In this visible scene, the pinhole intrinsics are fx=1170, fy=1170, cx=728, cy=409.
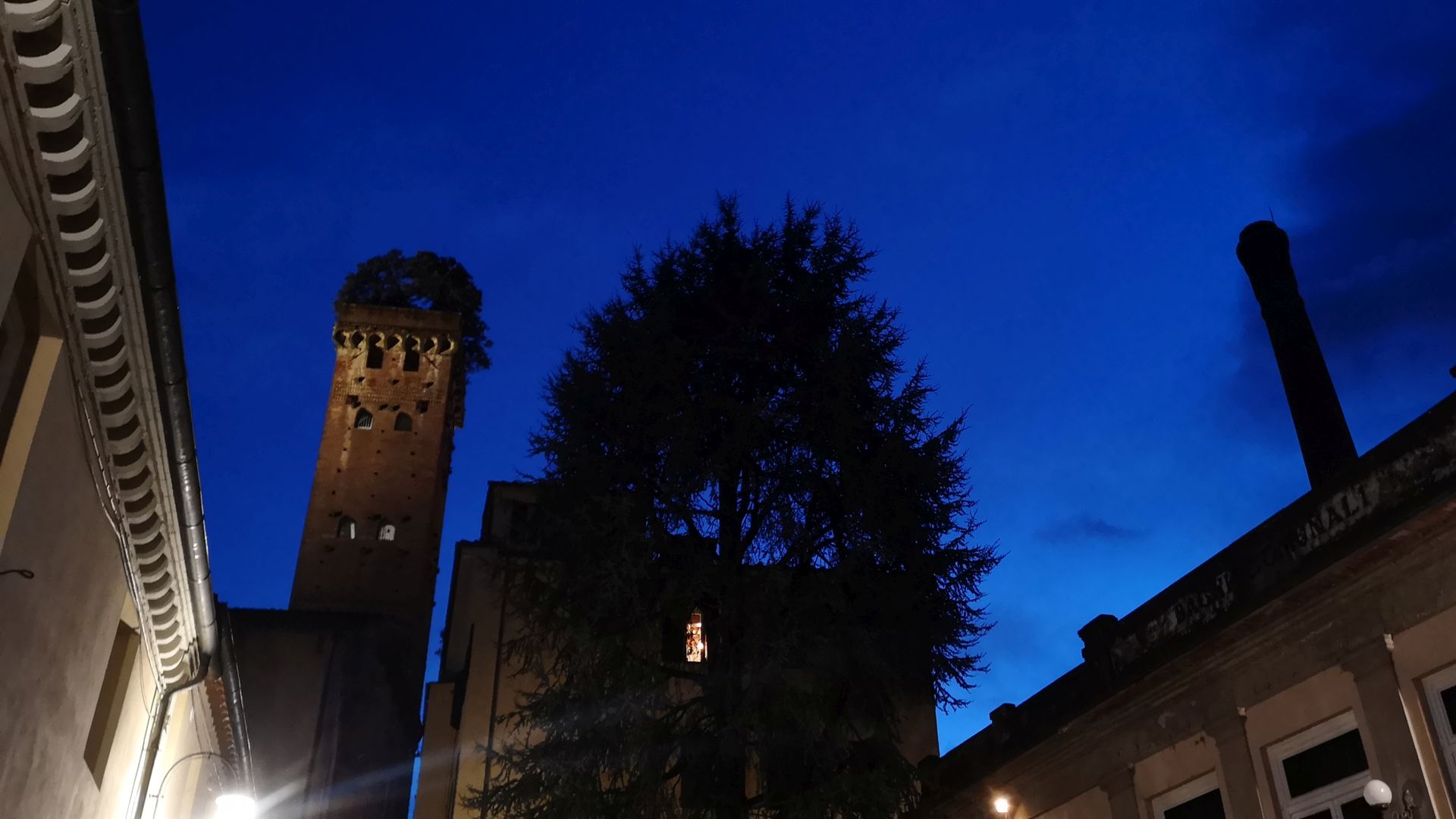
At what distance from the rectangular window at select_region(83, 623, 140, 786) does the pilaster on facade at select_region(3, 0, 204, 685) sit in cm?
22

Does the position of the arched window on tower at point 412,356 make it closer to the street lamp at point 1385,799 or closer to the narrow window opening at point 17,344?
the narrow window opening at point 17,344

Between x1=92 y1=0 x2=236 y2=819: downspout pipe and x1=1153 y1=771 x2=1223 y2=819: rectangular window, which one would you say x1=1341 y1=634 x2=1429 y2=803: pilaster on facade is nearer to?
x1=1153 y1=771 x2=1223 y2=819: rectangular window

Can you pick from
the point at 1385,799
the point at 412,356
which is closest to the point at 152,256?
the point at 1385,799

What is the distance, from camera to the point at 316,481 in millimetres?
42719

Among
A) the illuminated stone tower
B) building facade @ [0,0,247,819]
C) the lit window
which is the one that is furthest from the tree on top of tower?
building facade @ [0,0,247,819]

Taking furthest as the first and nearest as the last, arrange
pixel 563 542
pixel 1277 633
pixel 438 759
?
pixel 438 759
pixel 563 542
pixel 1277 633

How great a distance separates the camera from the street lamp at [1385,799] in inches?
338

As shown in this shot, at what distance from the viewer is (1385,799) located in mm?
8562

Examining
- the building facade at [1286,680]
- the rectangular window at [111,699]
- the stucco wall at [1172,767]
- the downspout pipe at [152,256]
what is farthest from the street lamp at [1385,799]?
the rectangular window at [111,699]

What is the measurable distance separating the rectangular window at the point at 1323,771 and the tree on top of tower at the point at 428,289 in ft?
134

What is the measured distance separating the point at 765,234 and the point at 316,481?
2939cm

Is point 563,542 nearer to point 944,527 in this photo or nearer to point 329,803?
point 944,527

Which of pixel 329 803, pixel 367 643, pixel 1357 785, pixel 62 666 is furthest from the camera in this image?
pixel 367 643

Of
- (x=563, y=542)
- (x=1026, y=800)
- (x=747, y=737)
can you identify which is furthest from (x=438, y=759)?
(x=1026, y=800)
